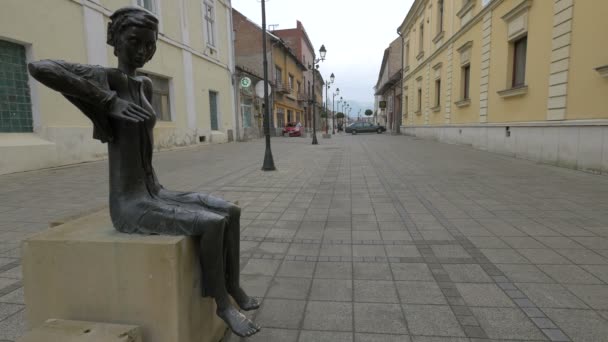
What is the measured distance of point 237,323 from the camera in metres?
1.95

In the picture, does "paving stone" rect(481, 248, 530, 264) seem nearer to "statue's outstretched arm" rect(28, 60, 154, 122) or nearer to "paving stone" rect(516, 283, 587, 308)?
"paving stone" rect(516, 283, 587, 308)

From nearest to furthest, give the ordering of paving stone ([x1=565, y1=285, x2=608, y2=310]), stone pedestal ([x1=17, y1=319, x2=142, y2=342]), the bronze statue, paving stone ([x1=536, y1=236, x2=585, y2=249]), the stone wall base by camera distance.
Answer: stone pedestal ([x1=17, y1=319, x2=142, y2=342]) < the bronze statue < paving stone ([x1=565, y1=285, x2=608, y2=310]) < paving stone ([x1=536, y1=236, x2=585, y2=249]) < the stone wall base

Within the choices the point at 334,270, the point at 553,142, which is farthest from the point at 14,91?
the point at 553,142

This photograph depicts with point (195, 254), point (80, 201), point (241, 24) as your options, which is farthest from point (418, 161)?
point (241, 24)

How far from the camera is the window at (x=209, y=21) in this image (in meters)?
18.1

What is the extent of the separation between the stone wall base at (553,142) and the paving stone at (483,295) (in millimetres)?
6599

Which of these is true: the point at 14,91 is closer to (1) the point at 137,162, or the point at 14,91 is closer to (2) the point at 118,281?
(1) the point at 137,162

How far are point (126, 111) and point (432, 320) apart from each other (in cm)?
231

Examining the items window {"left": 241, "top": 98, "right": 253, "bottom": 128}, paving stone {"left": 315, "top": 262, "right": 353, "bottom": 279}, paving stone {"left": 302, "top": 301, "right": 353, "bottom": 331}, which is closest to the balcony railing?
window {"left": 241, "top": 98, "right": 253, "bottom": 128}

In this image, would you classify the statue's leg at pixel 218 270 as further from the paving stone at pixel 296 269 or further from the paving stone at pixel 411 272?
the paving stone at pixel 411 272

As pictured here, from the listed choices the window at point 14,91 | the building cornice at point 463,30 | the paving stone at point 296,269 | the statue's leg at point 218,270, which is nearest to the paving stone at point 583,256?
the paving stone at point 296,269

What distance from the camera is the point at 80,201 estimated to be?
5.67 m

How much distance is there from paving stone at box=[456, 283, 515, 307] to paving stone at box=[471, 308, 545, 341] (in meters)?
0.08

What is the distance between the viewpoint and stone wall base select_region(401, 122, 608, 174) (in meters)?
7.49
